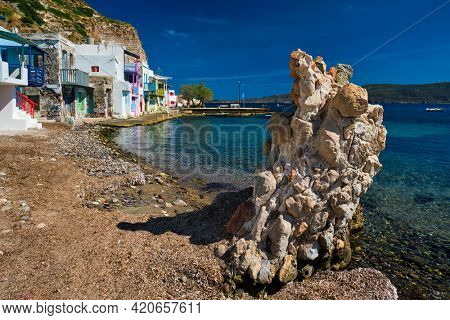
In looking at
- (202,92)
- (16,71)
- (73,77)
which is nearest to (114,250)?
(16,71)

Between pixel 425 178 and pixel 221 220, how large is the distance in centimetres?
1756

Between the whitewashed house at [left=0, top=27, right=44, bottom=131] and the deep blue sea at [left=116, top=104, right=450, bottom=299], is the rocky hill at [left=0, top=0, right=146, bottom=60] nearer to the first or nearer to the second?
the whitewashed house at [left=0, top=27, right=44, bottom=131]

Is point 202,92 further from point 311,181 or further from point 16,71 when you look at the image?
point 311,181

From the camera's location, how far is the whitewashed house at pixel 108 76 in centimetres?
4594

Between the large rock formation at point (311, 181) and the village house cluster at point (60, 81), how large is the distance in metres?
22.1

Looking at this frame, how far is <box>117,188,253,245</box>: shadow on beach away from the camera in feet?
25.8

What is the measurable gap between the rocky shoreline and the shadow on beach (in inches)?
1.0

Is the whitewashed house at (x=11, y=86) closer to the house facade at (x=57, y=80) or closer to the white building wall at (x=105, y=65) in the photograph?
the house facade at (x=57, y=80)

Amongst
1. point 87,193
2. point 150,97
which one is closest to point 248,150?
point 87,193

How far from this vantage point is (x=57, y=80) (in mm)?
36875

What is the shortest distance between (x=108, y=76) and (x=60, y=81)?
393 inches

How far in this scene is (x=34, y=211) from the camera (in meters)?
9.44

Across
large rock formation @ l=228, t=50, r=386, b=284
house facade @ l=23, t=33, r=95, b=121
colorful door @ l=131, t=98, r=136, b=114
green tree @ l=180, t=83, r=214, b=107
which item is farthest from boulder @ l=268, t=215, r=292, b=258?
green tree @ l=180, t=83, r=214, b=107

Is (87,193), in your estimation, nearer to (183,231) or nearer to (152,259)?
→ (183,231)
